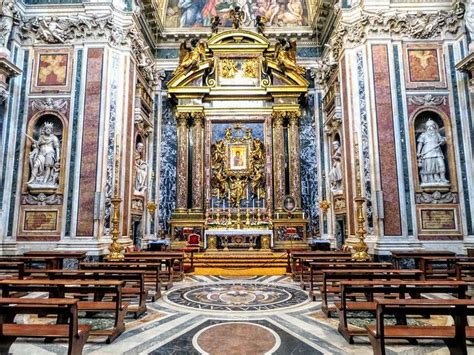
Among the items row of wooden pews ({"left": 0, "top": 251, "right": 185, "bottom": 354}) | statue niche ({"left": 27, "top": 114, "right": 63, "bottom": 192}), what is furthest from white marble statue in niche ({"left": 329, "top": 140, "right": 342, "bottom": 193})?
statue niche ({"left": 27, "top": 114, "right": 63, "bottom": 192})

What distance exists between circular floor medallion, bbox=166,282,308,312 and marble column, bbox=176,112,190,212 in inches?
263

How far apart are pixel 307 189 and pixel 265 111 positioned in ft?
11.7

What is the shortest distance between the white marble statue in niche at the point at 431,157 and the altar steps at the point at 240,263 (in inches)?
181

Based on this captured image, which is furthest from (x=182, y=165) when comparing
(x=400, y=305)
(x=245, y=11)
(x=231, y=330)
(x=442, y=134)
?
(x=400, y=305)

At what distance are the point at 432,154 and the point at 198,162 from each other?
809 cm

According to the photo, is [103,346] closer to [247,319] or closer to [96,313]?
[96,313]

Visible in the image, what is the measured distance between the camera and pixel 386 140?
9.70 m

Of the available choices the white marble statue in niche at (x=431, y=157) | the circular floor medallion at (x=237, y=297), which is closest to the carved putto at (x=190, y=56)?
the white marble statue in niche at (x=431, y=157)

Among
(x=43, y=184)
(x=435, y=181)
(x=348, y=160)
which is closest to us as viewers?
A: (x=435, y=181)

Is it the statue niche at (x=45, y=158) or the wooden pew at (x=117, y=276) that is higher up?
the statue niche at (x=45, y=158)

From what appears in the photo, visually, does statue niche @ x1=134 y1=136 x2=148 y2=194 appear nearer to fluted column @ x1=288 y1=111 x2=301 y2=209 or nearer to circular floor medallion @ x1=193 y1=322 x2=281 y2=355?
fluted column @ x1=288 y1=111 x2=301 y2=209

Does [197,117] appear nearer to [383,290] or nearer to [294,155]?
[294,155]

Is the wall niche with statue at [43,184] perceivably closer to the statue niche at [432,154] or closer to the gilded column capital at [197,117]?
the gilded column capital at [197,117]

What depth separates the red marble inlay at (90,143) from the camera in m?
9.49
